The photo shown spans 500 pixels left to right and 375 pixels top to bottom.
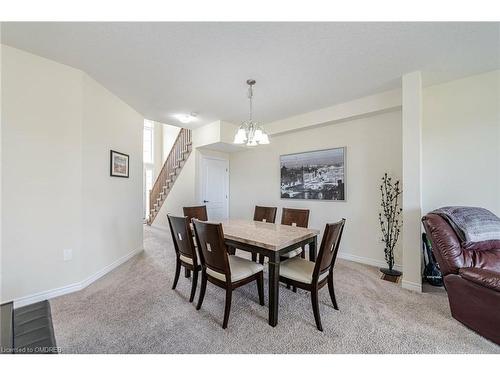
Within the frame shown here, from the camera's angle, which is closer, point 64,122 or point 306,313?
point 306,313

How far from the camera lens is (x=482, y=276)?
1.51 meters

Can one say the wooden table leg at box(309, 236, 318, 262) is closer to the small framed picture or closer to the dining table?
the dining table

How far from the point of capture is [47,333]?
39.4 inches

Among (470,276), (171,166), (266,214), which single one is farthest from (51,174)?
(470,276)

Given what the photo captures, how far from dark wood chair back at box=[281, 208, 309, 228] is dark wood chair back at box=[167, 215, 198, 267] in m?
1.43

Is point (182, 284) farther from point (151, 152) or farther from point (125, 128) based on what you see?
point (151, 152)

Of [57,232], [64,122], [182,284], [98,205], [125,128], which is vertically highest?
[125,128]

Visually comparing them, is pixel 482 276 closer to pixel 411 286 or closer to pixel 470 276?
pixel 470 276

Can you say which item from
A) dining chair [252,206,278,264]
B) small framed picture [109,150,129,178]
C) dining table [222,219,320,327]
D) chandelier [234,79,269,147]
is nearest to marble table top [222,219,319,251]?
dining table [222,219,320,327]

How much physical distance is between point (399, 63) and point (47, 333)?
349cm

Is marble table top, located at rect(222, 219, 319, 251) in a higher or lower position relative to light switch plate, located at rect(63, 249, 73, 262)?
higher

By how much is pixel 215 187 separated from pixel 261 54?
10.7 feet

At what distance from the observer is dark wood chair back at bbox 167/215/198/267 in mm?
1983
